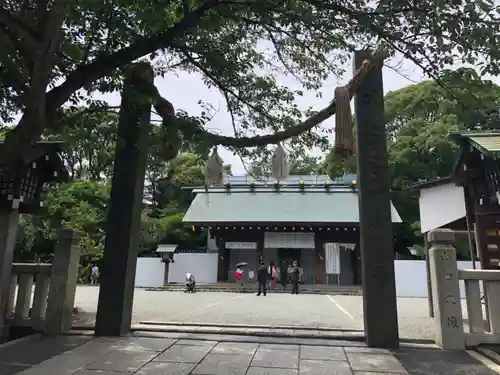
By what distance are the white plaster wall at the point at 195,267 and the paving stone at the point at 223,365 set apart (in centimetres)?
1591

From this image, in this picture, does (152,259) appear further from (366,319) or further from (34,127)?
(34,127)

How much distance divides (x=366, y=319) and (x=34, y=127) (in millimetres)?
4263

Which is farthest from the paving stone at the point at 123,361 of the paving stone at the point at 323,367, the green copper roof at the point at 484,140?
the green copper roof at the point at 484,140

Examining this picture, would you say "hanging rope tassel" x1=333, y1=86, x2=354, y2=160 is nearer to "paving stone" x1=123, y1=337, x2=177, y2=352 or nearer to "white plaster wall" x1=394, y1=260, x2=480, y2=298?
"paving stone" x1=123, y1=337, x2=177, y2=352

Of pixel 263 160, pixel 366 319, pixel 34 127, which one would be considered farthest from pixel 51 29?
pixel 366 319

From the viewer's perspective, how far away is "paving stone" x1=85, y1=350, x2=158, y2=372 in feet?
12.3

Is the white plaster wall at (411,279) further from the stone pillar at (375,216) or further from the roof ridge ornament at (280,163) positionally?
the roof ridge ornament at (280,163)

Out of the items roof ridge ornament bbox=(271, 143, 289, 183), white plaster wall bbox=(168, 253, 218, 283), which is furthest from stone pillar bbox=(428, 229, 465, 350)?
white plaster wall bbox=(168, 253, 218, 283)

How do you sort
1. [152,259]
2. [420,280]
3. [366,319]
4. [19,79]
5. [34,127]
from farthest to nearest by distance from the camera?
[152,259], [420,280], [366,319], [19,79], [34,127]

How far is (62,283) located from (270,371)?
11.2ft

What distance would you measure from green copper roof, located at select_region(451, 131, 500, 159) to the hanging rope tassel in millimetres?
2680

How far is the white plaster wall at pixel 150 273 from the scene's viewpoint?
64.7ft

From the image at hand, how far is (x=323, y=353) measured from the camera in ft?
14.5

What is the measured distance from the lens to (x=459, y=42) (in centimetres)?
391
